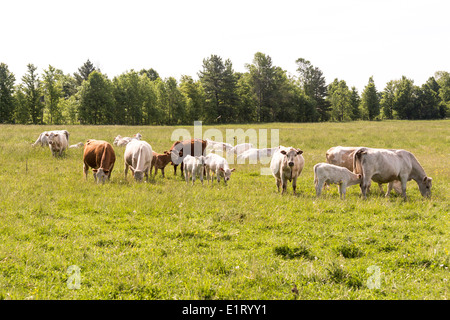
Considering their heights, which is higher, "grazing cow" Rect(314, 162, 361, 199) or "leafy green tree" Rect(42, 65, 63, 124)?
"leafy green tree" Rect(42, 65, 63, 124)

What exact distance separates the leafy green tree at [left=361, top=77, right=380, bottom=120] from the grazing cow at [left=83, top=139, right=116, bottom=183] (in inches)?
3959

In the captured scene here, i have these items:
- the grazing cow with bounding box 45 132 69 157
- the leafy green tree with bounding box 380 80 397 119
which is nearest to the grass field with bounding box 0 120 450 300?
the grazing cow with bounding box 45 132 69 157

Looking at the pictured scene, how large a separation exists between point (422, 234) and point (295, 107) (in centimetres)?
8402

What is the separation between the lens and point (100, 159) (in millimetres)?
13344

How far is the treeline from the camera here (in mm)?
68188

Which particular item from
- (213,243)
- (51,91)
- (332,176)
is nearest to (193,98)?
(51,91)

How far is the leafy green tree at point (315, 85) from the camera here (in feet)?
319

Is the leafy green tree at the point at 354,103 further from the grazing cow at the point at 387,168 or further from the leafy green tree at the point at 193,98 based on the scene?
the grazing cow at the point at 387,168

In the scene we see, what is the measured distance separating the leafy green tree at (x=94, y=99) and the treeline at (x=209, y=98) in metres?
0.20

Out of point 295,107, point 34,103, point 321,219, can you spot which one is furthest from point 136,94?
point 321,219

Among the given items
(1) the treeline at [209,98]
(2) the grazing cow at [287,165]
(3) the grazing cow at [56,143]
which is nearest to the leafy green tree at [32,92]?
(1) the treeline at [209,98]

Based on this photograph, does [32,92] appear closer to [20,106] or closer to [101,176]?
[20,106]

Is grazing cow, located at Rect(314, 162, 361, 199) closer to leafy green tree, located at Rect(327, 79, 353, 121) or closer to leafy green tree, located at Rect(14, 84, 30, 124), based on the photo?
leafy green tree, located at Rect(14, 84, 30, 124)

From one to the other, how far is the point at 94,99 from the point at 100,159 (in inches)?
2443
